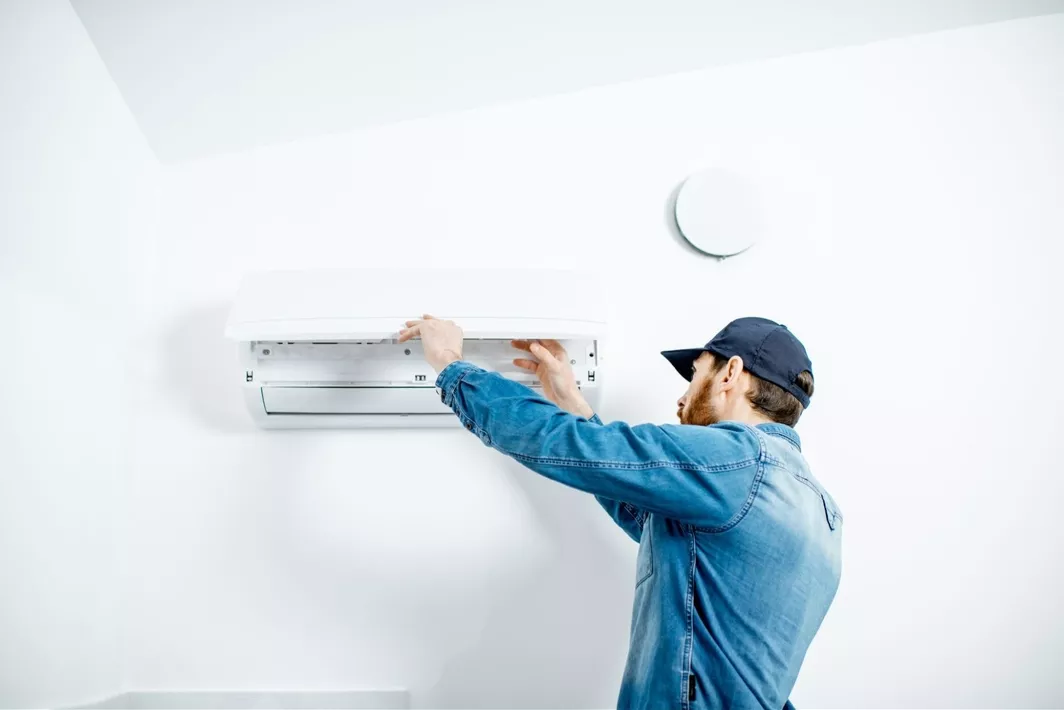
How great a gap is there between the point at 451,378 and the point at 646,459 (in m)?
0.33

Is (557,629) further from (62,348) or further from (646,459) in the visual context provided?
(62,348)

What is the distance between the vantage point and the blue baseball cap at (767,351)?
3.82ft

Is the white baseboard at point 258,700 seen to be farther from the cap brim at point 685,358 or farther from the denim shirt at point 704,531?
the cap brim at point 685,358

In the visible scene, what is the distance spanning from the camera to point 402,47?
1.46m

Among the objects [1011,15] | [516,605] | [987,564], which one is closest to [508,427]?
[516,605]

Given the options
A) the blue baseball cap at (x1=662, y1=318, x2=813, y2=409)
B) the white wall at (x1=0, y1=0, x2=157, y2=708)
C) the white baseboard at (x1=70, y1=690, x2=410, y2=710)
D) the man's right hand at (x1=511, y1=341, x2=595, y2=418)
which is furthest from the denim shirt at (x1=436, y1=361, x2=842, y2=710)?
the white wall at (x1=0, y1=0, x2=157, y2=708)

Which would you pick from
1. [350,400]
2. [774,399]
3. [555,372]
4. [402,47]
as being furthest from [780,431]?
[402,47]

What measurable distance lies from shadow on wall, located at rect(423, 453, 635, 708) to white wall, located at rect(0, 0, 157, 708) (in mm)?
660

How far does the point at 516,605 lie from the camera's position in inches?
58.3

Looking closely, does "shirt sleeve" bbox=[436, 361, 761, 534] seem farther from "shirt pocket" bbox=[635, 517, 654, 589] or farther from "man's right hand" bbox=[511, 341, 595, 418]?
"man's right hand" bbox=[511, 341, 595, 418]

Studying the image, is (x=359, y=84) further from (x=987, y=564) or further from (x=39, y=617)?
(x=987, y=564)

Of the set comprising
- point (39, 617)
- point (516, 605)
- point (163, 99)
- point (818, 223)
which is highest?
point (163, 99)

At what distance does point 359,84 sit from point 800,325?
3.60ft

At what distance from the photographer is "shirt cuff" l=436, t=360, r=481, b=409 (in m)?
1.09
